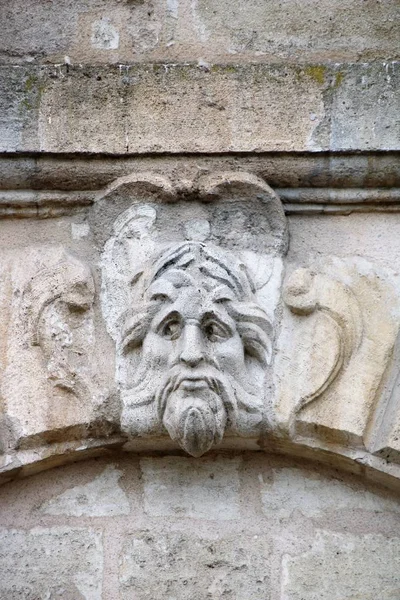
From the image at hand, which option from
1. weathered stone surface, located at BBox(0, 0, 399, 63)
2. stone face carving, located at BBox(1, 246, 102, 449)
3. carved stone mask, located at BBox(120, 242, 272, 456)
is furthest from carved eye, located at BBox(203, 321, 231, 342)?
weathered stone surface, located at BBox(0, 0, 399, 63)

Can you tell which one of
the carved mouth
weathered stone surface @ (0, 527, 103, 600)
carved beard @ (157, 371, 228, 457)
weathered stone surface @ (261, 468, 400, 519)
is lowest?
weathered stone surface @ (0, 527, 103, 600)

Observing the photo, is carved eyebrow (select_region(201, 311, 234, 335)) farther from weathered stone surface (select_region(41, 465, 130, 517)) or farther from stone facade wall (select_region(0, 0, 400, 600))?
weathered stone surface (select_region(41, 465, 130, 517))

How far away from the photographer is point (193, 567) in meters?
3.11

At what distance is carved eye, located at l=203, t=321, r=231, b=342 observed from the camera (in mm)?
3123

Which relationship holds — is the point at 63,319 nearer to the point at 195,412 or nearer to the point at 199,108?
the point at 195,412

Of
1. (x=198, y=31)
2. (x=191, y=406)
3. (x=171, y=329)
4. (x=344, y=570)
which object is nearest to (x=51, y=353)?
(x=171, y=329)

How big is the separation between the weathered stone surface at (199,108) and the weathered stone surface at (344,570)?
3.24 ft

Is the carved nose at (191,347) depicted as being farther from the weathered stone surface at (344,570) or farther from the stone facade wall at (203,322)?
the weathered stone surface at (344,570)

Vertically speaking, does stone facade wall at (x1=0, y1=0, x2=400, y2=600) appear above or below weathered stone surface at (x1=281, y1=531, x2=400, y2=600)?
above

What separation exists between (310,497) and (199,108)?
3.38 feet

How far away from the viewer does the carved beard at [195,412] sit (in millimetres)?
3023

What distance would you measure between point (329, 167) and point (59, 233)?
715 mm

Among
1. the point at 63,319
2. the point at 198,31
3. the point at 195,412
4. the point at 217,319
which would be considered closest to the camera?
the point at 195,412

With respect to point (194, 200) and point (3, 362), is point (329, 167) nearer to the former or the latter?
point (194, 200)
